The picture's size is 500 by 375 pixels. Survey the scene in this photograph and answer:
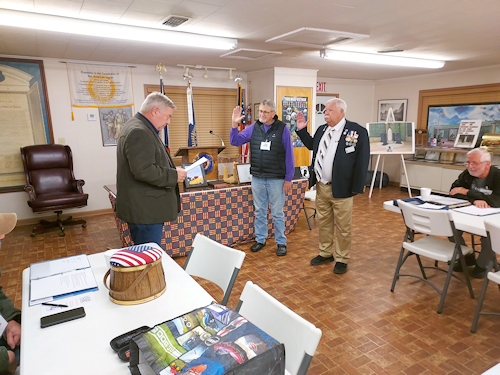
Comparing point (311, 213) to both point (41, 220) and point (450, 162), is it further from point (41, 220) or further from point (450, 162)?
point (41, 220)

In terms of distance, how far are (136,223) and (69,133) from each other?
13.6 feet

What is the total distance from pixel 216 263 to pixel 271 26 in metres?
2.84

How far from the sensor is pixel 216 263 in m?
1.83

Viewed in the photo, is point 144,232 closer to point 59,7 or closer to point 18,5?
point 59,7

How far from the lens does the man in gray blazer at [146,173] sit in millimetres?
2131

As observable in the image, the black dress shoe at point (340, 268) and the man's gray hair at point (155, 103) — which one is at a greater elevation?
the man's gray hair at point (155, 103)

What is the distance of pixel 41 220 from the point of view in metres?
5.22

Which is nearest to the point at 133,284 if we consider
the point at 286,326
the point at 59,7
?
the point at 286,326

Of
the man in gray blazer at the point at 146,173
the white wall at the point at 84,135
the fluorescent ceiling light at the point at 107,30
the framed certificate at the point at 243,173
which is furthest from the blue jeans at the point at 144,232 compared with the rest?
the white wall at the point at 84,135

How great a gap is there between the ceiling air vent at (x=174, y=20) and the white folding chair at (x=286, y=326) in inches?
117

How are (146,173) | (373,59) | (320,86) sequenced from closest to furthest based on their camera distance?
(146,173) → (373,59) → (320,86)

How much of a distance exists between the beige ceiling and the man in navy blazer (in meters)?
0.97

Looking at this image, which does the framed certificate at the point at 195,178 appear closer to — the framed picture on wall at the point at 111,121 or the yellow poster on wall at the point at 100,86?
the framed picture on wall at the point at 111,121

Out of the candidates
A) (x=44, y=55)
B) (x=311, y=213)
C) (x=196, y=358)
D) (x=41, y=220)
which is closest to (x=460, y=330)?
(x=196, y=358)
